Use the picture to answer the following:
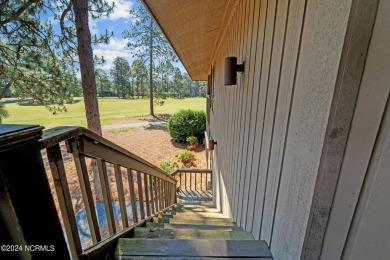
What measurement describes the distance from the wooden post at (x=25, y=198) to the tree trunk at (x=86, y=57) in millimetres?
4800

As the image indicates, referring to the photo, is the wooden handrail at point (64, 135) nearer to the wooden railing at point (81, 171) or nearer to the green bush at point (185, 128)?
the wooden railing at point (81, 171)

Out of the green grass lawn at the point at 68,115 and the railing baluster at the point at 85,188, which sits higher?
the railing baluster at the point at 85,188

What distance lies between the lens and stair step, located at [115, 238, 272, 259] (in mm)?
1227

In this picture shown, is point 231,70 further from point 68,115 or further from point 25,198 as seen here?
point 68,115

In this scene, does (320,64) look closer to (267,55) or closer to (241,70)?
(267,55)

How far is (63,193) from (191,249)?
83cm

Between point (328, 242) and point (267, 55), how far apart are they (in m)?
1.18

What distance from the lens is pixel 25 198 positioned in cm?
72

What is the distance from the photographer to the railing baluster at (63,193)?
94 cm

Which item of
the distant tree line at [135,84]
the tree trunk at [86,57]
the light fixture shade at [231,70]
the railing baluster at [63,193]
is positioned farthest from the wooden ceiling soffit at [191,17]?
the distant tree line at [135,84]

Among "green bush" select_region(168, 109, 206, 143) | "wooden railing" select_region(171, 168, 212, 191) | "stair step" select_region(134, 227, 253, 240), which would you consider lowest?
"wooden railing" select_region(171, 168, 212, 191)

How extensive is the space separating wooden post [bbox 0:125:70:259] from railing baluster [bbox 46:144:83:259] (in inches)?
6.1

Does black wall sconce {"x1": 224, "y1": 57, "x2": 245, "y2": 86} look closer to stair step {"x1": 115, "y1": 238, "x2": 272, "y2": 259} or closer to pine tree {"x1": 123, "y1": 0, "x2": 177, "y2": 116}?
stair step {"x1": 115, "y1": 238, "x2": 272, "y2": 259}

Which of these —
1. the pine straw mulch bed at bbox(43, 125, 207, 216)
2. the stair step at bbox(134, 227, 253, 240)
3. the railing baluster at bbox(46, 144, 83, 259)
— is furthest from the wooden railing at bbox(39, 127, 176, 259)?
the pine straw mulch bed at bbox(43, 125, 207, 216)
